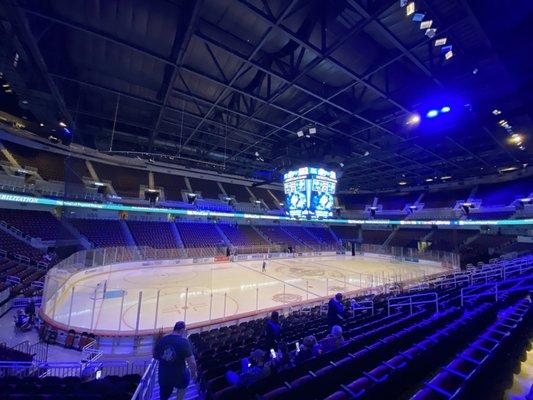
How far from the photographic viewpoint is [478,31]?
5934mm

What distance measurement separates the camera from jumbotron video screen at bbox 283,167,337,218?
12.4 meters

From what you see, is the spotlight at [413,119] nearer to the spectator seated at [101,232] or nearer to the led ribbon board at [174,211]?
the led ribbon board at [174,211]

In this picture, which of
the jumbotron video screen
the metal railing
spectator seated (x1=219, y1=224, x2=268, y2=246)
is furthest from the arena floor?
the metal railing

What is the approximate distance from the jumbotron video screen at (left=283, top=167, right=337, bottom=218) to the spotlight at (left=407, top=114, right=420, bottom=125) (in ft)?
14.3

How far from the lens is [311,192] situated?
12.3 meters

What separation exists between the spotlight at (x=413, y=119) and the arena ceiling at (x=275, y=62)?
0.34m

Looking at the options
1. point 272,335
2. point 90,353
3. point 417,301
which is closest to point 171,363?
point 272,335

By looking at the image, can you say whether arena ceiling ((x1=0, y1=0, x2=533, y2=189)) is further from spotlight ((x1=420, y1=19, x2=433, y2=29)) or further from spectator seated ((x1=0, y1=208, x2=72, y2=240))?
spectator seated ((x1=0, y1=208, x2=72, y2=240))

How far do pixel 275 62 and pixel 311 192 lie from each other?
6.45 m

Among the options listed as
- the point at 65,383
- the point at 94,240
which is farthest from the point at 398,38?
the point at 94,240

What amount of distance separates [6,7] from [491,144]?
70.5 ft

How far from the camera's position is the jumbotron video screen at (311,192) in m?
12.4

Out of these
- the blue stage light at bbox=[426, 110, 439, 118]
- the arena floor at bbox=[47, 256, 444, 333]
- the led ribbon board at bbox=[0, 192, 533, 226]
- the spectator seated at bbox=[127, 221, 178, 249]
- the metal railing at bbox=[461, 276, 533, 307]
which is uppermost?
the blue stage light at bbox=[426, 110, 439, 118]

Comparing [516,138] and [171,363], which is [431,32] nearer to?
[171,363]
